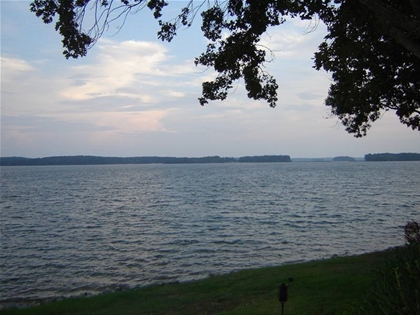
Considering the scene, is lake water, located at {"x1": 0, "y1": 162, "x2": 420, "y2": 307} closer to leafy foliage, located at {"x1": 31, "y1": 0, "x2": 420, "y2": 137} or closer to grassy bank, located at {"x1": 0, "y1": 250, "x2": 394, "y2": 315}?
grassy bank, located at {"x1": 0, "y1": 250, "x2": 394, "y2": 315}

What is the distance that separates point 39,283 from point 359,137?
59.4 feet

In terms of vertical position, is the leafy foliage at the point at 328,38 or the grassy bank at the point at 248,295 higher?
the leafy foliage at the point at 328,38

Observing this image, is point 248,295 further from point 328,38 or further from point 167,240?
point 167,240

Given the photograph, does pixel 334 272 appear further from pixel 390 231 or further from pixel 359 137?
pixel 390 231

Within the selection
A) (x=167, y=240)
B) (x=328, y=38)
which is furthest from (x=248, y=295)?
(x=167, y=240)

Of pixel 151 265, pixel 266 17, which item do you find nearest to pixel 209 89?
pixel 266 17

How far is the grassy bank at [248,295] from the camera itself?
35.3 ft

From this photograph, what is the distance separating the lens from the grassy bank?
10.8m

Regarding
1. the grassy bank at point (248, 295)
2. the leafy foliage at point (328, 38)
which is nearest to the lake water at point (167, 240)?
the grassy bank at point (248, 295)

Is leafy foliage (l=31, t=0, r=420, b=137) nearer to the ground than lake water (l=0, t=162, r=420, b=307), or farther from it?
farther from it

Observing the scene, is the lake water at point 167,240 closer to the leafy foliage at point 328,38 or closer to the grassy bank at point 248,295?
the grassy bank at point 248,295

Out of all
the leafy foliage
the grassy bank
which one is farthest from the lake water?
the leafy foliage

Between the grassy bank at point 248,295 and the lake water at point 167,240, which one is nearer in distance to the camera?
the grassy bank at point 248,295

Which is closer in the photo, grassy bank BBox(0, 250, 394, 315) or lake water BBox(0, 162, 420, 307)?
grassy bank BBox(0, 250, 394, 315)
